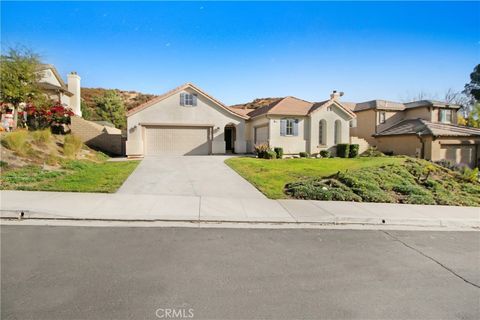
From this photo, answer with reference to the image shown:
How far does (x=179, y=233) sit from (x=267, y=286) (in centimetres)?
270

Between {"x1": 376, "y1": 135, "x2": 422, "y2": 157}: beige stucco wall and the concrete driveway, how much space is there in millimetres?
19753

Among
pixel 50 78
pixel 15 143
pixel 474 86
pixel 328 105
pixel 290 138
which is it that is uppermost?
pixel 474 86

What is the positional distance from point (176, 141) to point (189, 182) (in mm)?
11301

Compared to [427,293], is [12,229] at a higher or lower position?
higher

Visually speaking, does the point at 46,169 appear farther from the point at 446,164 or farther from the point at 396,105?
the point at 396,105

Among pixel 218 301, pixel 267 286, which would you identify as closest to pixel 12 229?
pixel 218 301

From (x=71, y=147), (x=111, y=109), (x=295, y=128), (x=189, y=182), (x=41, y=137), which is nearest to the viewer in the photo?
(x=189, y=182)

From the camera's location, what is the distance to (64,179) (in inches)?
427

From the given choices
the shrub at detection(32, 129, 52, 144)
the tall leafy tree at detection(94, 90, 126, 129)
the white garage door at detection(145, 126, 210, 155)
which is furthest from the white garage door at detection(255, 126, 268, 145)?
the tall leafy tree at detection(94, 90, 126, 129)

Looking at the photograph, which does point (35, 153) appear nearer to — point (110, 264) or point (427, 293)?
point (110, 264)

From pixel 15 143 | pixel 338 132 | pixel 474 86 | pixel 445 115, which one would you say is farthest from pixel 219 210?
pixel 474 86

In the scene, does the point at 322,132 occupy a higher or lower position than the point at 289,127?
lower

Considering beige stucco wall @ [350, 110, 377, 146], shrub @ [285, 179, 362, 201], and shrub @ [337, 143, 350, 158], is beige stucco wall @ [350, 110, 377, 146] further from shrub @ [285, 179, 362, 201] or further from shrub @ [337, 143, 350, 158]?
shrub @ [285, 179, 362, 201]

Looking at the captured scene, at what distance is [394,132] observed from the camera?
27.9m
